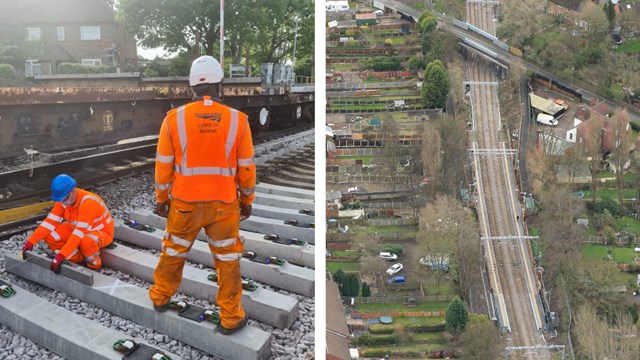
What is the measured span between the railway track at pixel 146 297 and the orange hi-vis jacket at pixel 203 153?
0.34 metres

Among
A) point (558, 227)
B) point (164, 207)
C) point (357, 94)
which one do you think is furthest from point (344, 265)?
point (164, 207)

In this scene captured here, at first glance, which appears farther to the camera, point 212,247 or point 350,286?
point 350,286

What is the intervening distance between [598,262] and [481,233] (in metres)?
2.51

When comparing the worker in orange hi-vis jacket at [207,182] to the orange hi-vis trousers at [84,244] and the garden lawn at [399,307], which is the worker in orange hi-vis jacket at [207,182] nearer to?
the orange hi-vis trousers at [84,244]

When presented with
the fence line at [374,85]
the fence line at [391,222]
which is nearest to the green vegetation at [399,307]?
the fence line at [391,222]

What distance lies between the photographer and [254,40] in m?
2.46

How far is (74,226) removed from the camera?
1.92 m

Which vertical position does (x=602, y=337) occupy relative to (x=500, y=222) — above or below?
below

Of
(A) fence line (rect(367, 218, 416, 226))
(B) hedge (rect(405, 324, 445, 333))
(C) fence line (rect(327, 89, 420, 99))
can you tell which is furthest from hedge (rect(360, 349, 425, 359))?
(C) fence line (rect(327, 89, 420, 99))

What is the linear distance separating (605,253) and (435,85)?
221 inches

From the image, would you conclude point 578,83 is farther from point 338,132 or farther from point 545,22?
point 338,132

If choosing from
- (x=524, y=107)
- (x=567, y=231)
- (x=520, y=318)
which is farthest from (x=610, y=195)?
(x=520, y=318)

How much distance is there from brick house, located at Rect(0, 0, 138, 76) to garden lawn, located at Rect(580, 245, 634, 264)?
13425mm

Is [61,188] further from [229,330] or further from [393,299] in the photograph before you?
[393,299]
